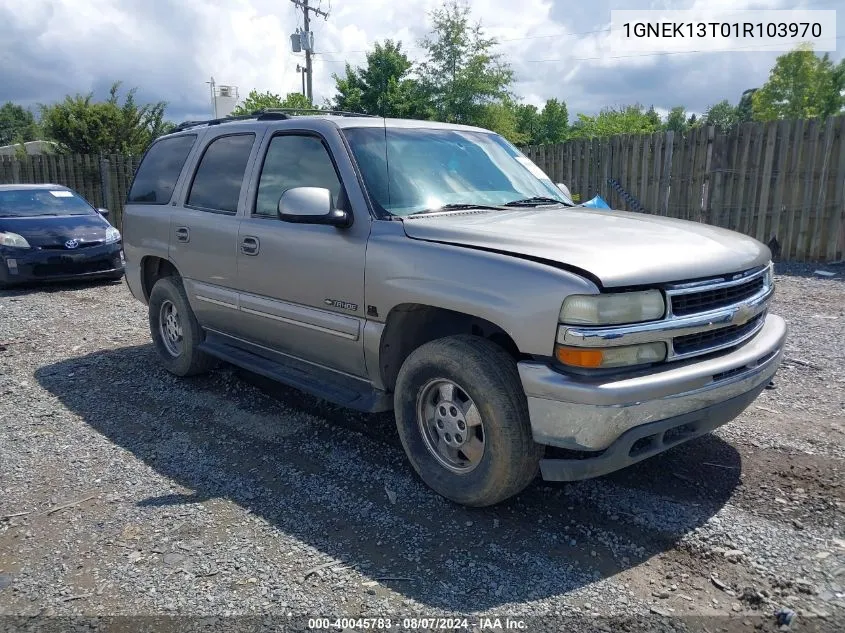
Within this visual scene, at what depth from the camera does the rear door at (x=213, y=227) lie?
469 centimetres

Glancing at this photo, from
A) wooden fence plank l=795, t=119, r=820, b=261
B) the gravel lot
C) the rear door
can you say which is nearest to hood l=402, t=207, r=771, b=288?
the gravel lot

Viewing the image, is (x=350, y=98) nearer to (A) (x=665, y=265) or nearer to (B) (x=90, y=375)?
(B) (x=90, y=375)

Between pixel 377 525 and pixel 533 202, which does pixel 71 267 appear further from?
pixel 377 525

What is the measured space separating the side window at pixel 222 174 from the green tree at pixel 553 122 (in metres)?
69.5

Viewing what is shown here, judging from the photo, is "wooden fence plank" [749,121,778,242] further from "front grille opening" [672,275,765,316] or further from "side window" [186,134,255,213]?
"side window" [186,134,255,213]

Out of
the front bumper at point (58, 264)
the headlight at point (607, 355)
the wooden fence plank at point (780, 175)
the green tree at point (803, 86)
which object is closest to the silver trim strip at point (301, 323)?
the headlight at point (607, 355)

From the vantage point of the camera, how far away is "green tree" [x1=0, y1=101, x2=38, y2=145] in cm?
8625

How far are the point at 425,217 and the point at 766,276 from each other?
188cm

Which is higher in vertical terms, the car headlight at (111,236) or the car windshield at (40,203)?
the car windshield at (40,203)

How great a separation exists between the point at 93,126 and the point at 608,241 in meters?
26.7

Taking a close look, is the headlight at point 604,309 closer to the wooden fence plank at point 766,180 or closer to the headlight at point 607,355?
the headlight at point 607,355

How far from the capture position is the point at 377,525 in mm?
3301

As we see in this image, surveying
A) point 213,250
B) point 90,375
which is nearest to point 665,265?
point 213,250

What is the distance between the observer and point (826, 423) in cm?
427
